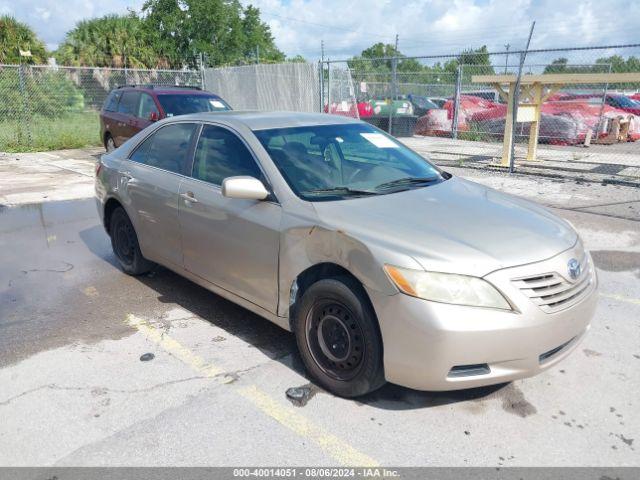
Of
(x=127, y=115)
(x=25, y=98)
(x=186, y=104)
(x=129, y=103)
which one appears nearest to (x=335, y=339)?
(x=186, y=104)

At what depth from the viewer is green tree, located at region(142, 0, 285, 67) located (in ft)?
108

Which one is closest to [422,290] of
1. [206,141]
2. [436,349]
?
[436,349]

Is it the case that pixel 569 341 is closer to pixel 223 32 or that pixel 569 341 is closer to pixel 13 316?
pixel 13 316

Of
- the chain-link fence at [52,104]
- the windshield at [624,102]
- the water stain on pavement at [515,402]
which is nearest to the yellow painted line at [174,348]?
the water stain on pavement at [515,402]

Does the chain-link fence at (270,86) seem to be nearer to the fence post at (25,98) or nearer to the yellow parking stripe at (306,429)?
the fence post at (25,98)

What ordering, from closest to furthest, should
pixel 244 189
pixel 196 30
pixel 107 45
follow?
pixel 244 189, pixel 107 45, pixel 196 30

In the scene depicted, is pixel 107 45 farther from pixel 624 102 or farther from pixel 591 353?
pixel 591 353

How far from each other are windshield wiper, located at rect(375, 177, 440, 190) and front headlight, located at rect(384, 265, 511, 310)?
108 cm

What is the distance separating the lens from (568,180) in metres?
9.91

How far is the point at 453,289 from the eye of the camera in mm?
2656

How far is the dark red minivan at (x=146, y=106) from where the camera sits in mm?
10688

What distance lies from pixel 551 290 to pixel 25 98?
1563 centimetres

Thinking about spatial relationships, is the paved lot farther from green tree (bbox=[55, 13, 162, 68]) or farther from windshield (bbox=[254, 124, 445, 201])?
green tree (bbox=[55, 13, 162, 68])

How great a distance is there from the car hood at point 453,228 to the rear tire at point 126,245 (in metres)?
2.41
